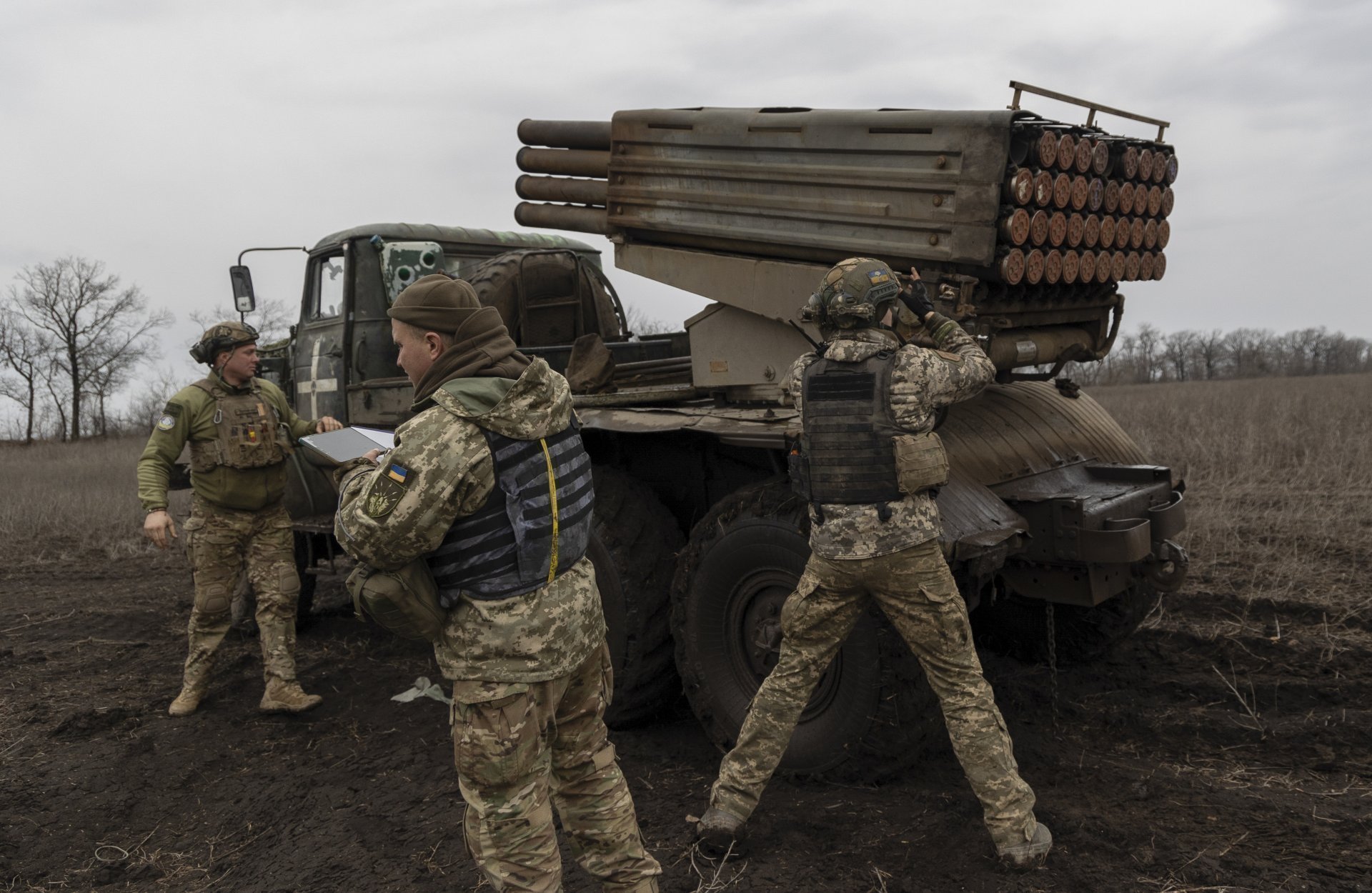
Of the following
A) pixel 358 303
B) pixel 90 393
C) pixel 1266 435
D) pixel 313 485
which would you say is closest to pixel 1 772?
pixel 313 485

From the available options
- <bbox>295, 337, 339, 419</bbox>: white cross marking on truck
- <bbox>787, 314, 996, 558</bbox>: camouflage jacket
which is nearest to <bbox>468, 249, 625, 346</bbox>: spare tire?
<bbox>295, 337, 339, 419</bbox>: white cross marking on truck

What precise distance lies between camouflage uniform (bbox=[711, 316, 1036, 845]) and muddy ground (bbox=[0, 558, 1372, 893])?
280mm

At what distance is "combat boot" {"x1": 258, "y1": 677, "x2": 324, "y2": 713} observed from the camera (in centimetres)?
533

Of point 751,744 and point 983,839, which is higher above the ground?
point 751,744

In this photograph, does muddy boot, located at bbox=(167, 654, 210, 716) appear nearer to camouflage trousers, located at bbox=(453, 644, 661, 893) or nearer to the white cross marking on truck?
the white cross marking on truck

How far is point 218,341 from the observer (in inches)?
207

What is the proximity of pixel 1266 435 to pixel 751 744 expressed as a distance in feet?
37.7

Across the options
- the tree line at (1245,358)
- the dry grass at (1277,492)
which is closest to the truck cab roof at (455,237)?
the dry grass at (1277,492)

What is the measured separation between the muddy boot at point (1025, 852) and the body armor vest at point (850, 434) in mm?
1135

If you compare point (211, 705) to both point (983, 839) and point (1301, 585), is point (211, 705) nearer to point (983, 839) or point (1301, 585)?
point (983, 839)

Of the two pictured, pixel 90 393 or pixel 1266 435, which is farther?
pixel 90 393

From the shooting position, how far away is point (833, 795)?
398 cm

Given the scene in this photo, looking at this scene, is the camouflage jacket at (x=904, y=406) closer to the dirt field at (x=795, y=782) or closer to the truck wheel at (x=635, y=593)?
the dirt field at (x=795, y=782)

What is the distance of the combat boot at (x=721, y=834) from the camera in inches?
141
